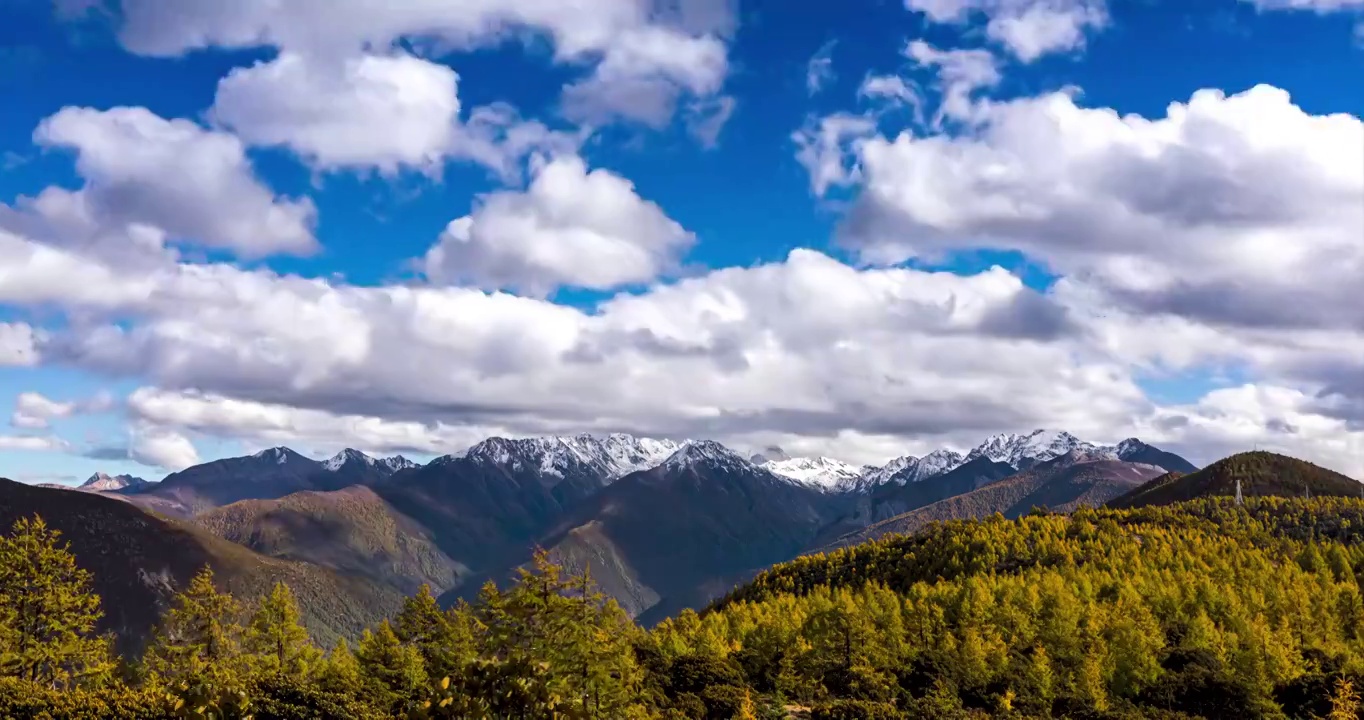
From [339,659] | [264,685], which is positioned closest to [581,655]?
[264,685]

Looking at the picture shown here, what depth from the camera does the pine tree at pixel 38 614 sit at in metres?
71.7

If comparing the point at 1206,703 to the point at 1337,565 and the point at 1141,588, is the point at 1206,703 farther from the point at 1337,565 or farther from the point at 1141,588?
the point at 1337,565

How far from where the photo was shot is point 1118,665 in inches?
4414

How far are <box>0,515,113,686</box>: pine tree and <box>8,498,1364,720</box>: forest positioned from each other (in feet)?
0.51

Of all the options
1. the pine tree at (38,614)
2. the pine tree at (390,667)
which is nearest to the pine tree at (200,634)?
the pine tree at (38,614)

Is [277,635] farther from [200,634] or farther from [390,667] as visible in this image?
[390,667]

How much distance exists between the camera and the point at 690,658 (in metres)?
93.9

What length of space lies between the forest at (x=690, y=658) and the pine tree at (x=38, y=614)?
0.16 metres

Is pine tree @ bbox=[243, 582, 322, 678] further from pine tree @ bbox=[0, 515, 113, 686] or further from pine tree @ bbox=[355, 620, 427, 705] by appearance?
pine tree @ bbox=[0, 515, 113, 686]

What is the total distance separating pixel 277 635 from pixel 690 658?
1578 inches

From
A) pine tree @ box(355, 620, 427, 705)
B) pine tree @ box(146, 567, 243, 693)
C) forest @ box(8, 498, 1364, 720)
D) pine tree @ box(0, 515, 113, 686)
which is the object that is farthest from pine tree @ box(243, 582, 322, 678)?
pine tree @ box(0, 515, 113, 686)

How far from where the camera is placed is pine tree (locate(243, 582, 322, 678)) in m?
91.4

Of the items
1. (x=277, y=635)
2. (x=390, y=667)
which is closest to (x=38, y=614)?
(x=277, y=635)

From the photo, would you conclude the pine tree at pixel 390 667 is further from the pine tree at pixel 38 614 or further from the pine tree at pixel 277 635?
the pine tree at pixel 38 614
